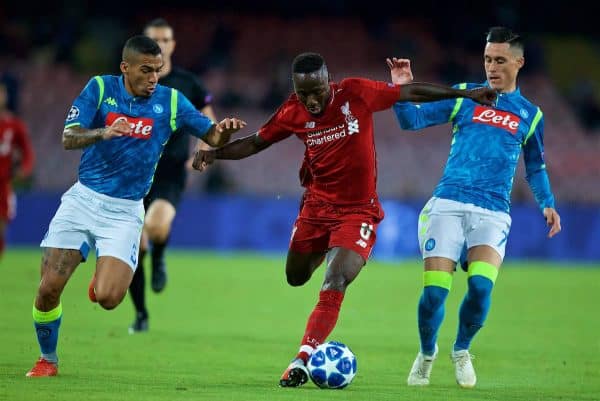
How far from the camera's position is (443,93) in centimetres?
767

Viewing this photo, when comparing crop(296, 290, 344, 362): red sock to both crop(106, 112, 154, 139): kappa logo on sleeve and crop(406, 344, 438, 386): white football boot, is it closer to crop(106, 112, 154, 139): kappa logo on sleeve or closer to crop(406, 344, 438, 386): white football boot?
crop(406, 344, 438, 386): white football boot

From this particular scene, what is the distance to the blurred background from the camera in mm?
23828

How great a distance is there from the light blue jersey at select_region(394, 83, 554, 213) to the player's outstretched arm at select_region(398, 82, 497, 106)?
1.21ft

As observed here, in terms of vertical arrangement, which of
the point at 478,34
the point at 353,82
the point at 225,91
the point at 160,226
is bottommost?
the point at 160,226

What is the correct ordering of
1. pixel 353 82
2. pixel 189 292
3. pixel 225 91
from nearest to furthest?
pixel 353 82 → pixel 189 292 → pixel 225 91

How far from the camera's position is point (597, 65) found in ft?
104

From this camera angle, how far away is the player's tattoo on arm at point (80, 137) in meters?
7.34

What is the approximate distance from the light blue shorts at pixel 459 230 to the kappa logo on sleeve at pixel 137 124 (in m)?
2.14

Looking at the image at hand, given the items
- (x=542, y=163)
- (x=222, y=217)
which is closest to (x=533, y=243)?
(x=222, y=217)

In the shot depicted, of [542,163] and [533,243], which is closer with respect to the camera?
[542,163]

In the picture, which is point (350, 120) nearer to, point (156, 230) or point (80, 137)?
point (80, 137)

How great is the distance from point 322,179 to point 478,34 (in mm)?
23553

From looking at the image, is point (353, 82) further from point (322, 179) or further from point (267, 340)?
point (267, 340)

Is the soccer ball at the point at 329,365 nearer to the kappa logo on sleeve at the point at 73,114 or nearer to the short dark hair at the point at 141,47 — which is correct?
the kappa logo on sleeve at the point at 73,114
